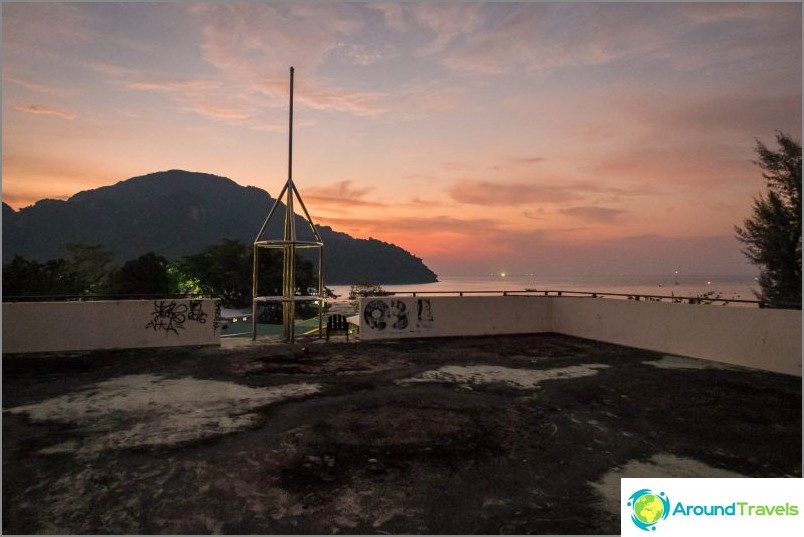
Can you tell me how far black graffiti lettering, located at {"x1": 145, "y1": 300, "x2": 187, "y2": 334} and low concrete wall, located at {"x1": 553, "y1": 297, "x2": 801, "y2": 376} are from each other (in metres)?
13.2

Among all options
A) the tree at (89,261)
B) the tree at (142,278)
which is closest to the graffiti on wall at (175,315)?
the tree at (142,278)

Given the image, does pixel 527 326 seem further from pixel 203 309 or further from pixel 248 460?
pixel 248 460

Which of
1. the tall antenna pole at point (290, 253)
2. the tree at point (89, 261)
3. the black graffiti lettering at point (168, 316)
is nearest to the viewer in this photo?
the black graffiti lettering at point (168, 316)

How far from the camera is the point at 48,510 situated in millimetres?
4309

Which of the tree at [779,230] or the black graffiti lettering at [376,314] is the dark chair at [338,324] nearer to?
the black graffiti lettering at [376,314]

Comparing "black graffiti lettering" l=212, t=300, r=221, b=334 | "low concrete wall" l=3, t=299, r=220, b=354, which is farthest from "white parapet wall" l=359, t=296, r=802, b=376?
"low concrete wall" l=3, t=299, r=220, b=354

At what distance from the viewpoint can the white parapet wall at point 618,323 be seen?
11.2 meters

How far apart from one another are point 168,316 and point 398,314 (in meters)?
7.18

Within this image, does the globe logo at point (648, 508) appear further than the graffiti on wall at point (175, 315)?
No

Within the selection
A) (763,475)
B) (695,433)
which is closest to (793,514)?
(763,475)

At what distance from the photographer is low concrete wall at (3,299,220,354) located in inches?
496

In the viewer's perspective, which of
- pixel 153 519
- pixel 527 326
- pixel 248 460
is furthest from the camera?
pixel 527 326

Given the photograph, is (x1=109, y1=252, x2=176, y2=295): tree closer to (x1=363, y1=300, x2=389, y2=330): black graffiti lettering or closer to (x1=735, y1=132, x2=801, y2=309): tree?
(x1=363, y1=300, x2=389, y2=330): black graffiti lettering

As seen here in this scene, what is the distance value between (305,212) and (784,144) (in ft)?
117
